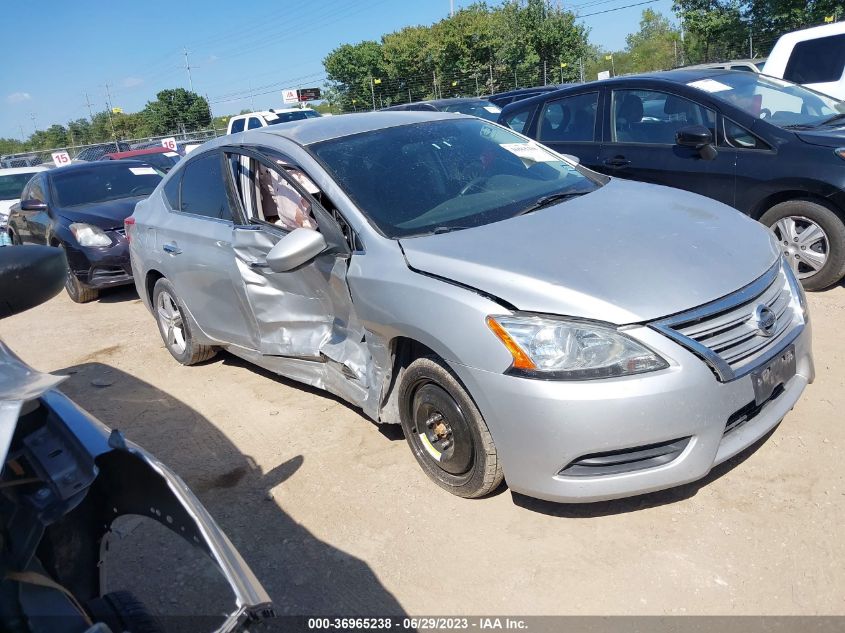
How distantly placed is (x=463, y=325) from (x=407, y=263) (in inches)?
19.2

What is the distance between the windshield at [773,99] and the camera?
5.61 m

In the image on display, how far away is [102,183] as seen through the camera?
887cm

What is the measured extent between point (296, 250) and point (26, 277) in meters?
1.84

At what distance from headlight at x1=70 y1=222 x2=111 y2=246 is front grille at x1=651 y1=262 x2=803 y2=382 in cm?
679

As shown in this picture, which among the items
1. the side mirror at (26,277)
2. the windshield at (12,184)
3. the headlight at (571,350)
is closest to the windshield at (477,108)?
the windshield at (12,184)

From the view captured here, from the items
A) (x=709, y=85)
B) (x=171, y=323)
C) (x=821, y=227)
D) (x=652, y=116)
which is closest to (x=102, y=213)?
(x=171, y=323)

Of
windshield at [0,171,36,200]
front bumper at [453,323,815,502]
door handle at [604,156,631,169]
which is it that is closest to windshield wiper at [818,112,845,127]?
door handle at [604,156,631,169]

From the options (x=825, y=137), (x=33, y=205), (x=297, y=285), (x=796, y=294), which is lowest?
(x=796, y=294)

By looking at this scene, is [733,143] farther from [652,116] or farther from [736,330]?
[736,330]

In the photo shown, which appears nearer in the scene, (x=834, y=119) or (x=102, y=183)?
(x=834, y=119)

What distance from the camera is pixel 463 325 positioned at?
110 inches

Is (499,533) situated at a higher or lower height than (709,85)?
lower

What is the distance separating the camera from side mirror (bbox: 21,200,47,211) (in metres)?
8.17

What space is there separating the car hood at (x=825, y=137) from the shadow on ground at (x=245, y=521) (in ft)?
14.1
